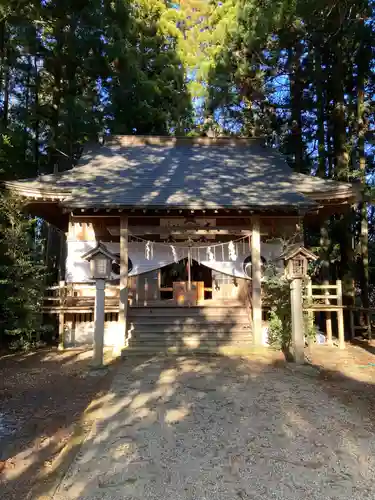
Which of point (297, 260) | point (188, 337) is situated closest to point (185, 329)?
point (188, 337)

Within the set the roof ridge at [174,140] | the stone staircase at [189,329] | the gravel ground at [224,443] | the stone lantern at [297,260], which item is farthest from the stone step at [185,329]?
the roof ridge at [174,140]

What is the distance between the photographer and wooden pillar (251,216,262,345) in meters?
8.18

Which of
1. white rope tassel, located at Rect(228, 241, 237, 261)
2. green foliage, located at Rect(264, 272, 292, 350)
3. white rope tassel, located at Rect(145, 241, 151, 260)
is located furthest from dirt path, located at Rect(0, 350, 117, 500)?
white rope tassel, located at Rect(228, 241, 237, 261)

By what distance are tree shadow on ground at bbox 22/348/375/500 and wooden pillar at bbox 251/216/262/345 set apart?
78.4 inches

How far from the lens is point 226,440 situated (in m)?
3.94

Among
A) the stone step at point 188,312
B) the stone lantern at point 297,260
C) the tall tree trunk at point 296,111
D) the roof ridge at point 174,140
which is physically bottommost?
the stone step at point 188,312

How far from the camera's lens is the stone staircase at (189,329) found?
8.08 meters

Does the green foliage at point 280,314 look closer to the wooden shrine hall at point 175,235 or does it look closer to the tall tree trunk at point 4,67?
the wooden shrine hall at point 175,235

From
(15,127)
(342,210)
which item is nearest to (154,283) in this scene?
(342,210)

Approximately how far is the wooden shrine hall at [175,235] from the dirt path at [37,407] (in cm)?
143

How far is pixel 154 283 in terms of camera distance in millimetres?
Result: 10109

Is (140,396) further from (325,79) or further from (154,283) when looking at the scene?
(325,79)

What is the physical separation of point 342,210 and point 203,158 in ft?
14.9

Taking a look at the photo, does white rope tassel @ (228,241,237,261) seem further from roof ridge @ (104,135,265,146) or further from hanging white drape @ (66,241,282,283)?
roof ridge @ (104,135,265,146)
